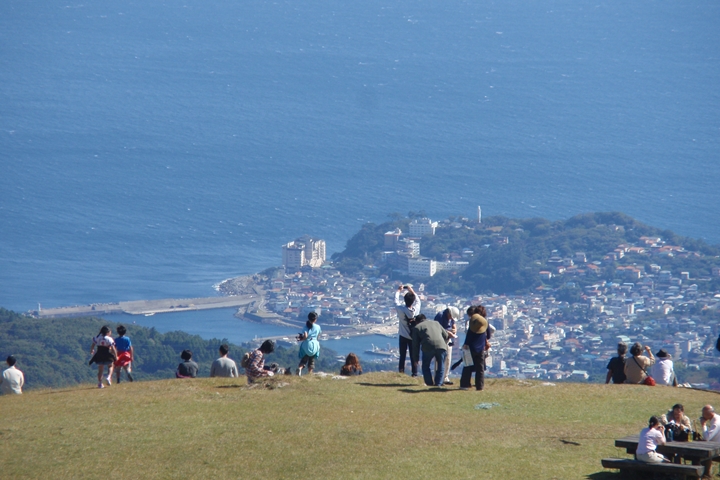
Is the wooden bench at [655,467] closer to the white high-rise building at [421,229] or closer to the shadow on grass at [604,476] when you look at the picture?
the shadow on grass at [604,476]

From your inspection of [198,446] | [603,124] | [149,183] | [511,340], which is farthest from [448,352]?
[603,124]

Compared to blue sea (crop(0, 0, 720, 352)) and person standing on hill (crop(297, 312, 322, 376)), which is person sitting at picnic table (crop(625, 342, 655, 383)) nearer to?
person standing on hill (crop(297, 312, 322, 376))

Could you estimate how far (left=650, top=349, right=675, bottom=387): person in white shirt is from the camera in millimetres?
19016

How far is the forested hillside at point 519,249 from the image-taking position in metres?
93.6

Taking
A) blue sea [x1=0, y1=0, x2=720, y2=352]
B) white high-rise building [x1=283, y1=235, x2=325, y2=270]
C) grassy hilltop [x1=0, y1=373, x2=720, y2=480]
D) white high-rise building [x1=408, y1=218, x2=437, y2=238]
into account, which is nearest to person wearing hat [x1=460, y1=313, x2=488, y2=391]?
grassy hilltop [x1=0, y1=373, x2=720, y2=480]

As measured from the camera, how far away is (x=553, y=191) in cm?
15225

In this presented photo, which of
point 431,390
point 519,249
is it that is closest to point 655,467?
point 431,390

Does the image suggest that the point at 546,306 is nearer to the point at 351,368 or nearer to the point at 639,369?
the point at 351,368

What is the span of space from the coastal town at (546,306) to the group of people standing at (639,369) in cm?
3779

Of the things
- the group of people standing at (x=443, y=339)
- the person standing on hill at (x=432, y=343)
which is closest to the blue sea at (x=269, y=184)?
the group of people standing at (x=443, y=339)

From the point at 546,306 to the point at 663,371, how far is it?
222ft

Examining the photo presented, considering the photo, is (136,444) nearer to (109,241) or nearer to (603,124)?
(109,241)

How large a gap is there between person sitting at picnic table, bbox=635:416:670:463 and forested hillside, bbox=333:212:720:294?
261ft

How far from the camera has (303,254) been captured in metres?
101
